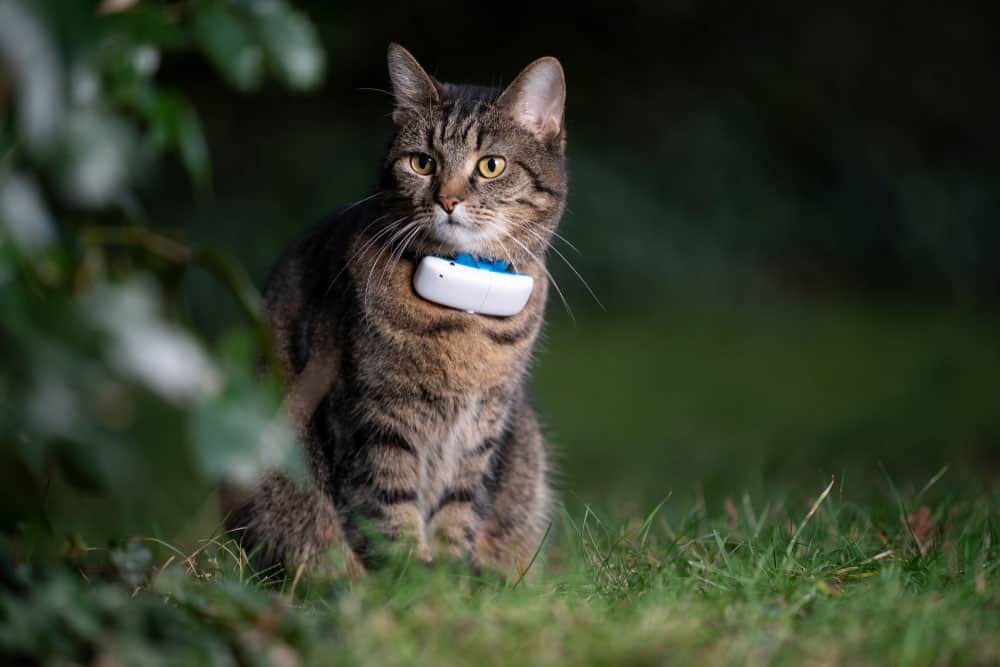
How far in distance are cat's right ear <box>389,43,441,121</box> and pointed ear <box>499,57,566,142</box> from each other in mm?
168

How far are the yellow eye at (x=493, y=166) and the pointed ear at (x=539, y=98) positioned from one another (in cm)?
12

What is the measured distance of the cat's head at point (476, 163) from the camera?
2.49 metres

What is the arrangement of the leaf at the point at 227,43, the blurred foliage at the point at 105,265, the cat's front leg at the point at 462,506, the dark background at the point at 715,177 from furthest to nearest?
1. the dark background at the point at 715,177
2. the cat's front leg at the point at 462,506
3. the leaf at the point at 227,43
4. the blurred foliage at the point at 105,265

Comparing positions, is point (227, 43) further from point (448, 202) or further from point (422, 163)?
point (422, 163)

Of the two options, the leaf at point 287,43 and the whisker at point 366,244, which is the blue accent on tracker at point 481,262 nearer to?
the whisker at point 366,244

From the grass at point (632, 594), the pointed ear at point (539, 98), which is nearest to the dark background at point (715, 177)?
the grass at point (632, 594)

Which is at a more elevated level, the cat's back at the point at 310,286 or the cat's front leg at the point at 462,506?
the cat's back at the point at 310,286

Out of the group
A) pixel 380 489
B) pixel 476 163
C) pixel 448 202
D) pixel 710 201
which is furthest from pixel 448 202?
pixel 710 201

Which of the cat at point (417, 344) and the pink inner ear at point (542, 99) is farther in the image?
the pink inner ear at point (542, 99)

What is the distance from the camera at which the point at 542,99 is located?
2.62 meters

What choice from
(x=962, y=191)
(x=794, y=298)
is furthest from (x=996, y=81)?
(x=794, y=298)

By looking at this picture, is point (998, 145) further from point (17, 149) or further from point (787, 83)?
point (17, 149)

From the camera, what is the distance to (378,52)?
752 cm

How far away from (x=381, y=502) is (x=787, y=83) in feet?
21.4
